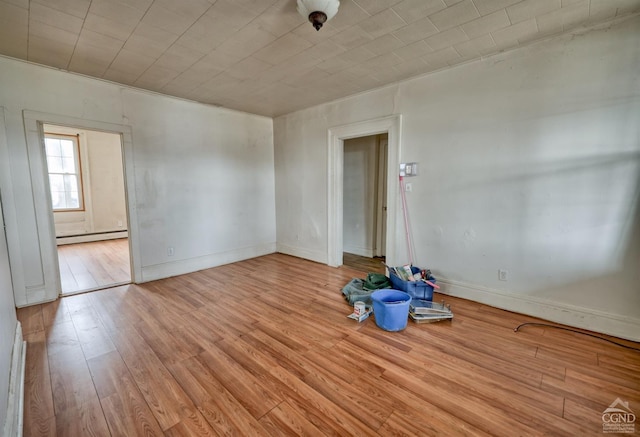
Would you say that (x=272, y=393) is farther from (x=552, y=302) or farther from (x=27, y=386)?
(x=552, y=302)

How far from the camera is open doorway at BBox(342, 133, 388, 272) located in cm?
514

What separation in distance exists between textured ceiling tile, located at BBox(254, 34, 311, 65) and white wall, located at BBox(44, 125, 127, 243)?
5.71 m

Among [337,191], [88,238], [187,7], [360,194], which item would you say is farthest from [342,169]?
[88,238]

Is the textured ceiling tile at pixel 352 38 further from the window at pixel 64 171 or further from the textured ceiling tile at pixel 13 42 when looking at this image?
the window at pixel 64 171

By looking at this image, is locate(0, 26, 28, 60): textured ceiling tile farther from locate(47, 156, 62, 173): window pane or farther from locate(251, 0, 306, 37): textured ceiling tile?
locate(47, 156, 62, 173): window pane

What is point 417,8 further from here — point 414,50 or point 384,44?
point 414,50

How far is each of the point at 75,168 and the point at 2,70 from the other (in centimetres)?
483

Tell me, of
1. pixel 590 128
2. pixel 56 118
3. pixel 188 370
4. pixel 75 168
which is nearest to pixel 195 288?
pixel 188 370

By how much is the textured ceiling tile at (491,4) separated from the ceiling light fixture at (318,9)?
3.55ft

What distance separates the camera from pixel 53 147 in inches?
251

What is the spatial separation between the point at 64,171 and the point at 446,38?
338 inches

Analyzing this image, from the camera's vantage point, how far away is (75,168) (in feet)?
21.9

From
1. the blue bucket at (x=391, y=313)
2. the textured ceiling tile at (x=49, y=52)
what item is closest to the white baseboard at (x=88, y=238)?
the textured ceiling tile at (x=49, y=52)

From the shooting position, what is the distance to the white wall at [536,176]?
229cm
